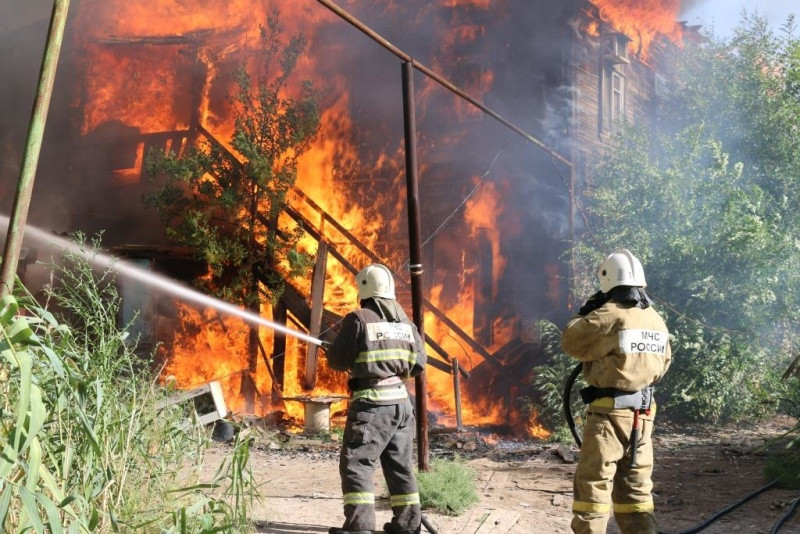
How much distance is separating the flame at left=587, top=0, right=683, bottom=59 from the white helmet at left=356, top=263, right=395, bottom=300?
12.7m

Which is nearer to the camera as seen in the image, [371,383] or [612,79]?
[371,383]

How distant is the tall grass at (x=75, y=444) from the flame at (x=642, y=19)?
1469 centimetres

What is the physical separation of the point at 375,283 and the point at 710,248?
316 inches

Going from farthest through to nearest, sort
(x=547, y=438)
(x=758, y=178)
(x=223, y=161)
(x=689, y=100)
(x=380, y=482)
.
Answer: (x=689, y=100) → (x=758, y=178) → (x=223, y=161) → (x=547, y=438) → (x=380, y=482)

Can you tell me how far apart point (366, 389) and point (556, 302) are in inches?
375

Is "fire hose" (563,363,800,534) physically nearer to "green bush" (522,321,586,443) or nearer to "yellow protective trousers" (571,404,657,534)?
"yellow protective trousers" (571,404,657,534)

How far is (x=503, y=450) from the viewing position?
415 inches

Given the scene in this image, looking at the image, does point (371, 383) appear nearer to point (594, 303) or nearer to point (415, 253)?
point (594, 303)

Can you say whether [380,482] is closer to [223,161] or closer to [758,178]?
[223,161]

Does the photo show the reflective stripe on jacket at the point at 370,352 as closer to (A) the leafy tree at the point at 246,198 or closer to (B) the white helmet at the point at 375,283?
(B) the white helmet at the point at 375,283

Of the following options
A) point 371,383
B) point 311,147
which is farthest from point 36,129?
point 311,147

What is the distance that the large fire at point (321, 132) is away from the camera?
14.6 metres

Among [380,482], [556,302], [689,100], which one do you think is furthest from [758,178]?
[380,482]

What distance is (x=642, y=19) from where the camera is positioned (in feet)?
59.2
